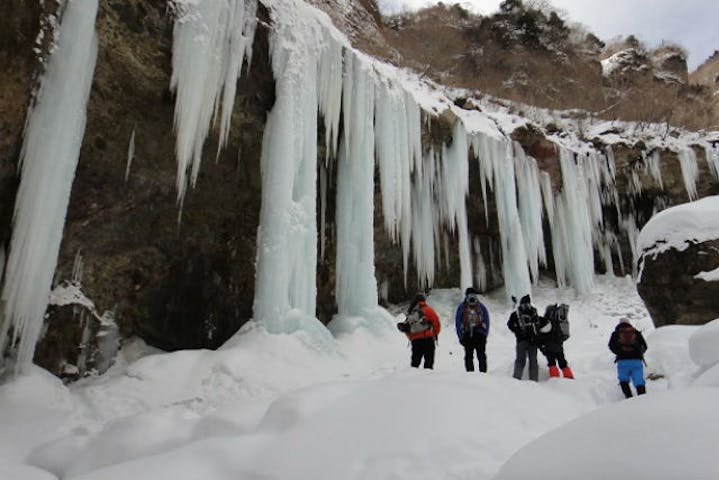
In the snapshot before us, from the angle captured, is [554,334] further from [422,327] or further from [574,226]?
[574,226]

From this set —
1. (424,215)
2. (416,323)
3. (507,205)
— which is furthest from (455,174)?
(416,323)

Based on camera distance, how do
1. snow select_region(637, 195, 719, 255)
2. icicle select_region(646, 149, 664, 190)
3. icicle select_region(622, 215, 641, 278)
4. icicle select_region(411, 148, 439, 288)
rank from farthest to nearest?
icicle select_region(622, 215, 641, 278) < icicle select_region(646, 149, 664, 190) < icicle select_region(411, 148, 439, 288) < snow select_region(637, 195, 719, 255)

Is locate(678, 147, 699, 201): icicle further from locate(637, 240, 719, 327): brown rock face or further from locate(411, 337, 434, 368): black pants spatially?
locate(411, 337, 434, 368): black pants

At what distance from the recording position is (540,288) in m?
14.7

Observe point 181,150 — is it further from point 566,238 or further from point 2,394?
point 566,238

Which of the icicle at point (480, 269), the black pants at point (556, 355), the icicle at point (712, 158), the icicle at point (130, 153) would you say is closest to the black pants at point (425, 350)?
the black pants at point (556, 355)

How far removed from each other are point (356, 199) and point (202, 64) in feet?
10.6

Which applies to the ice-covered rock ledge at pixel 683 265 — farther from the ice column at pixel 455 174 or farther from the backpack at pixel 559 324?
the ice column at pixel 455 174

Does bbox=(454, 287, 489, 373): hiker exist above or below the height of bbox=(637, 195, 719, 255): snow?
below

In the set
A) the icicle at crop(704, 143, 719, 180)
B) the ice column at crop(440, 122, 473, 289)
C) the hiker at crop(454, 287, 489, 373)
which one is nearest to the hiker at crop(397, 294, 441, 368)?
the hiker at crop(454, 287, 489, 373)

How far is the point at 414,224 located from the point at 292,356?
5.56 m

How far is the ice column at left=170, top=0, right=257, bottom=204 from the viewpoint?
6.41 m

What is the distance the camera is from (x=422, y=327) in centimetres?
566

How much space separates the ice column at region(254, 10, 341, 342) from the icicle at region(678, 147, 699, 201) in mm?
11400
